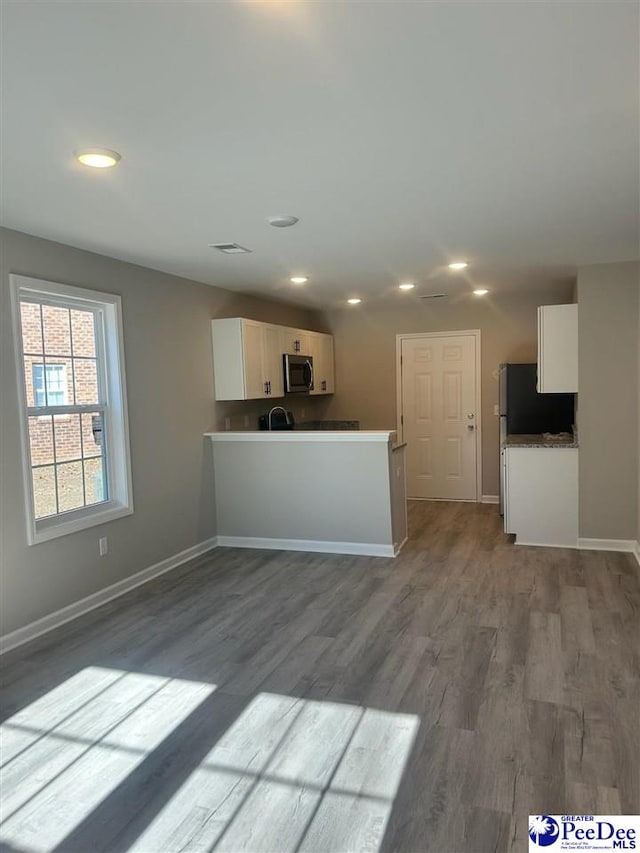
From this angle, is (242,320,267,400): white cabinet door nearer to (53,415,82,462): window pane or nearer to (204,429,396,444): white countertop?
(204,429,396,444): white countertop

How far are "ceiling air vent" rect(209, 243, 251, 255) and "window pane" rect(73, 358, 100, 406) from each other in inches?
47.1

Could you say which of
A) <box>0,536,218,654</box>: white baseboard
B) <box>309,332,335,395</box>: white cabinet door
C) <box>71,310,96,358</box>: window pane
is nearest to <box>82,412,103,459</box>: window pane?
<box>71,310,96,358</box>: window pane

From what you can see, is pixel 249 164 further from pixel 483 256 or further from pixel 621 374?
pixel 621 374

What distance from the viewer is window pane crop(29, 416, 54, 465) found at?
3748 millimetres

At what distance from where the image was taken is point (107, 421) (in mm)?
4398

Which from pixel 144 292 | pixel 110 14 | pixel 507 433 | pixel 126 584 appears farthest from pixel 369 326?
pixel 110 14

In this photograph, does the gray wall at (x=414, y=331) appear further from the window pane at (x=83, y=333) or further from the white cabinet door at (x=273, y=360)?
the window pane at (x=83, y=333)

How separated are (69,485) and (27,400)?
692 millimetres

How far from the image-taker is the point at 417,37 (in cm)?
169

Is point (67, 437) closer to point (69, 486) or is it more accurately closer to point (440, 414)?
point (69, 486)

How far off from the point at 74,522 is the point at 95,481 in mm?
406

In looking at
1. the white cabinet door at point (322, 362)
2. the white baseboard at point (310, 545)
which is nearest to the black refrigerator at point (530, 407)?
the white baseboard at point (310, 545)

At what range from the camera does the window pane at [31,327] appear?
370cm

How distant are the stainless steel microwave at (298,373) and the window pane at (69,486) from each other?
2742 mm
